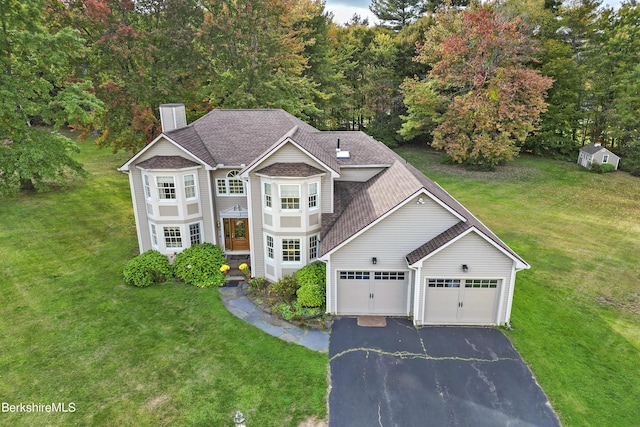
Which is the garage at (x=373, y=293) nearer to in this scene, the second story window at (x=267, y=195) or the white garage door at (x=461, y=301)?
the white garage door at (x=461, y=301)

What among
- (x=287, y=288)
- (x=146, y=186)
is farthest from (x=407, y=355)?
(x=146, y=186)

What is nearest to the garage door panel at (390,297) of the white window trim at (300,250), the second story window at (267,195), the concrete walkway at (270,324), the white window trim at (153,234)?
the concrete walkway at (270,324)

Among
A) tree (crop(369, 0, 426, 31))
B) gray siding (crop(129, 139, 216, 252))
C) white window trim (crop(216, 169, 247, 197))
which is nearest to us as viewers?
gray siding (crop(129, 139, 216, 252))

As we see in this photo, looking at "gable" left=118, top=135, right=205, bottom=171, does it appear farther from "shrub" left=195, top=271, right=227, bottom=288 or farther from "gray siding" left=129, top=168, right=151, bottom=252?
"shrub" left=195, top=271, right=227, bottom=288

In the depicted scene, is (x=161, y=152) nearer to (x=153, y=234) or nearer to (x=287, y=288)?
(x=153, y=234)

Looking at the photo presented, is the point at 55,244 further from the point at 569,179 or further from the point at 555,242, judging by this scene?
the point at 569,179
